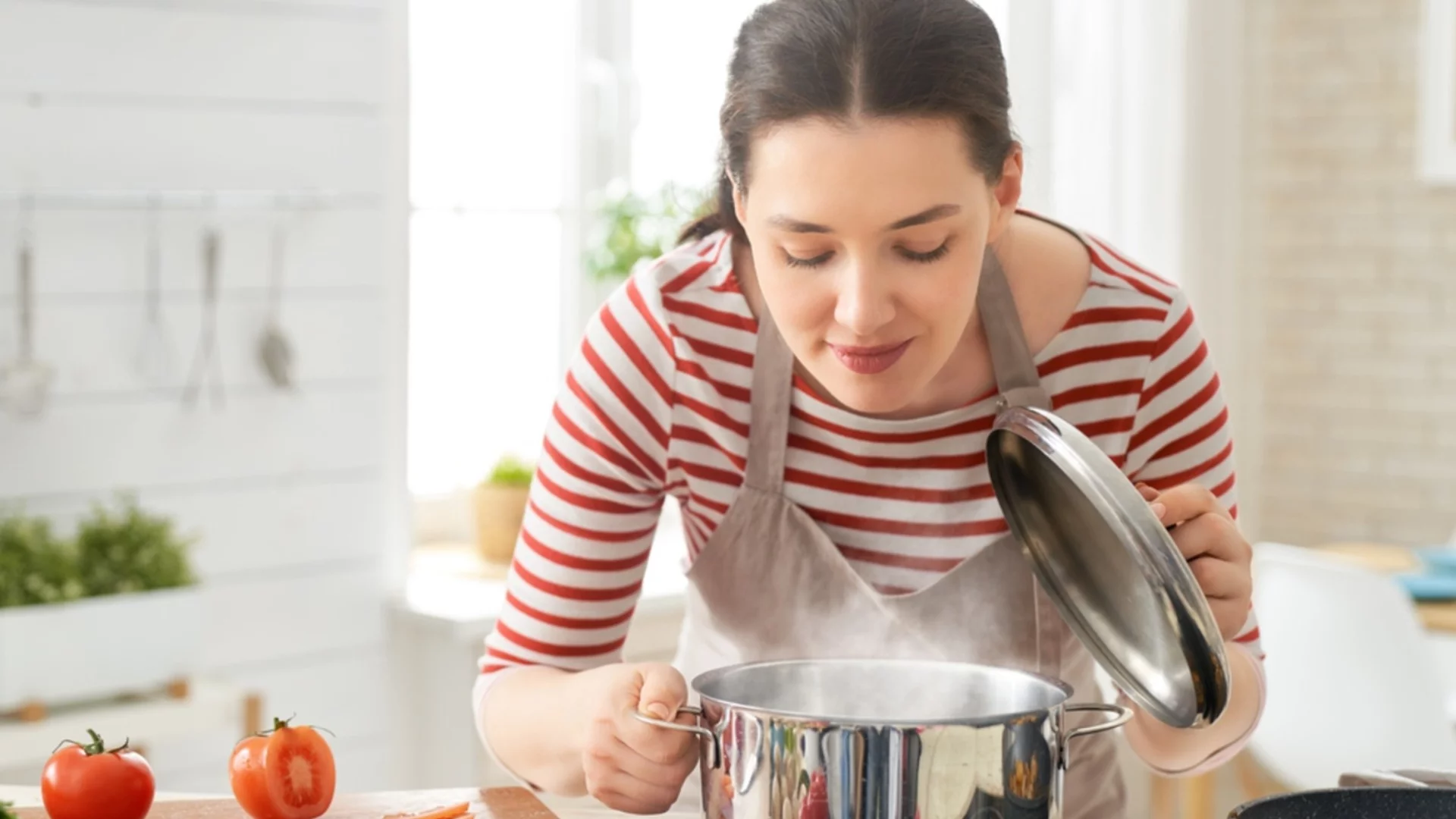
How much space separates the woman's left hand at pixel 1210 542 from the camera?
1.08 m

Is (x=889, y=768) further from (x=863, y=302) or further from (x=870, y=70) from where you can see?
(x=870, y=70)

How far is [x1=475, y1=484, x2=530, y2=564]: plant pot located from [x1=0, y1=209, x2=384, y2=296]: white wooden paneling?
42 cm

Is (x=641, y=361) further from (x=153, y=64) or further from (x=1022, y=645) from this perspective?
(x=153, y=64)

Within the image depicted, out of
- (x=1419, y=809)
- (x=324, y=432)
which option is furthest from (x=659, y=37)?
(x=1419, y=809)

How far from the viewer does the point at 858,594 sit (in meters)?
1.34

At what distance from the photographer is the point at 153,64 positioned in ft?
8.00

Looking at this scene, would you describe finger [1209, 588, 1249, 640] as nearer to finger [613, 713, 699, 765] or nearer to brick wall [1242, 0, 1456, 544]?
finger [613, 713, 699, 765]

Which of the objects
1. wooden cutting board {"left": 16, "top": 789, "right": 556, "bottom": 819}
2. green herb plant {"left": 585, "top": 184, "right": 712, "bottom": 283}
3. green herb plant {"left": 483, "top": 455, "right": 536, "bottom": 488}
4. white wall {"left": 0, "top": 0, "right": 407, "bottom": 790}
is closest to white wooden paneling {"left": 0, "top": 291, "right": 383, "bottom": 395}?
white wall {"left": 0, "top": 0, "right": 407, "bottom": 790}

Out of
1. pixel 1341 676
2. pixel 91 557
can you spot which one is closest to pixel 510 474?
pixel 91 557

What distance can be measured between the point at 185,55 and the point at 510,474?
0.86 metres

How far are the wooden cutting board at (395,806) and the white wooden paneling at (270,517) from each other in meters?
1.35

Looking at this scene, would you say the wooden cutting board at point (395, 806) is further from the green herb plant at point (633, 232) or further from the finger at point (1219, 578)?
the green herb plant at point (633, 232)

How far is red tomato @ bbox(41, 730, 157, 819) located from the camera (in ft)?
3.46

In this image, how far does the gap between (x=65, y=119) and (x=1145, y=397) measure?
5.42 ft
